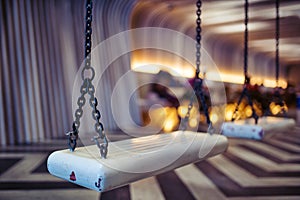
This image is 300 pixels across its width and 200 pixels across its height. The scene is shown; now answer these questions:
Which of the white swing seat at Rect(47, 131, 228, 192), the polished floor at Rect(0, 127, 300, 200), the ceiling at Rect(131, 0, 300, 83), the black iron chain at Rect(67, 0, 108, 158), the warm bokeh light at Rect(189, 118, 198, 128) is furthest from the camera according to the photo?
the warm bokeh light at Rect(189, 118, 198, 128)

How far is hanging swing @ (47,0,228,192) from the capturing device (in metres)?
1.28

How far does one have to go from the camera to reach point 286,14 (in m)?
7.40

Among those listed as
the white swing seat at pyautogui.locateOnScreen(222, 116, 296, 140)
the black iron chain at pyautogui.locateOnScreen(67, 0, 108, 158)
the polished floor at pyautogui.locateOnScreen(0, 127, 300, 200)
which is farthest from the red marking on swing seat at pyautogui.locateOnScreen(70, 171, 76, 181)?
the white swing seat at pyautogui.locateOnScreen(222, 116, 296, 140)

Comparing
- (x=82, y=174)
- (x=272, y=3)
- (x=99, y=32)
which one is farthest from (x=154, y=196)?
(x=272, y=3)

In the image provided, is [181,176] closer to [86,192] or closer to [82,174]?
[86,192]

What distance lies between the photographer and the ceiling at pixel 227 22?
272 inches

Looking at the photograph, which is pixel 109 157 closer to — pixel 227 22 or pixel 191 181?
pixel 191 181

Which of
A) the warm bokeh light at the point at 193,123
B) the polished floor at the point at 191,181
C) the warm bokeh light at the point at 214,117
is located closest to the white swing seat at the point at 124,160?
the polished floor at the point at 191,181

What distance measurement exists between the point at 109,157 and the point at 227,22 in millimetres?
8275

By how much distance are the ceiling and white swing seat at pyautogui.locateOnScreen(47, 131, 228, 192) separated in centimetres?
546

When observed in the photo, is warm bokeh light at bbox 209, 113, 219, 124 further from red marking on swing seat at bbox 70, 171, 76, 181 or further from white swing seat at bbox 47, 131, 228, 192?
red marking on swing seat at bbox 70, 171, 76, 181

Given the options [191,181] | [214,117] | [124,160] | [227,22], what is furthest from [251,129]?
[227,22]

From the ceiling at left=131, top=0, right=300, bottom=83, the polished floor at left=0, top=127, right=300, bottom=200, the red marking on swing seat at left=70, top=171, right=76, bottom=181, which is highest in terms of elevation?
the ceiling at left=131, top=0, right=300, bottom=83

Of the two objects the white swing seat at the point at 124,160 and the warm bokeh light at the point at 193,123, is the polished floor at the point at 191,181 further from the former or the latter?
the warm bokeh light at the point at 193,123
